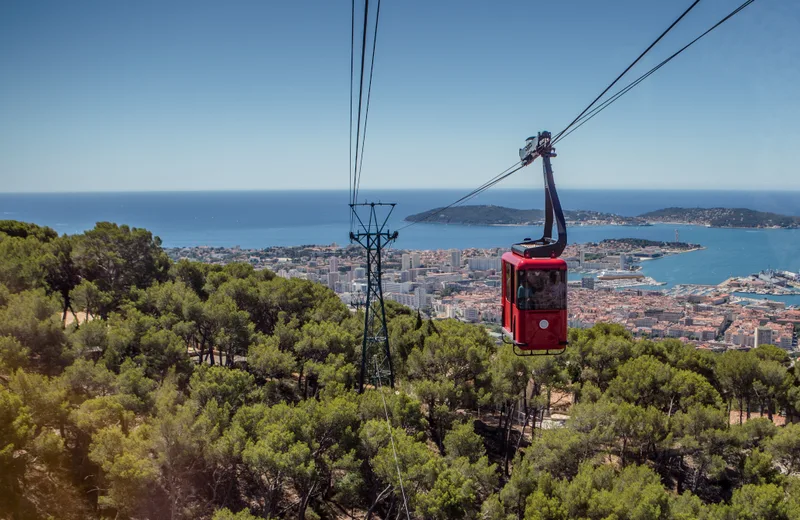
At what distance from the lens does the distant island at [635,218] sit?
7044cm

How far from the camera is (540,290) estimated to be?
7305mm

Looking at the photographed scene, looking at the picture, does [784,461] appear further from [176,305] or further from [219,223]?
[219,223]

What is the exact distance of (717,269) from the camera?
80.8 meters

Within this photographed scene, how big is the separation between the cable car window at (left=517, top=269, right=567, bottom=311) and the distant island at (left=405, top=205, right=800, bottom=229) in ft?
215

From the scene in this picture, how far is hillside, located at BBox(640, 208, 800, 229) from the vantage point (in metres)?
64.5

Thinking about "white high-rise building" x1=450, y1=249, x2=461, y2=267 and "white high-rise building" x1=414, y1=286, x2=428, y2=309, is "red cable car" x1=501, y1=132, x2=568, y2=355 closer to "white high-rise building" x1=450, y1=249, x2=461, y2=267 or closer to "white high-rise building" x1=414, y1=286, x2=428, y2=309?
"white high-rise building" x1=414, y1=286, x2=428, y2=309

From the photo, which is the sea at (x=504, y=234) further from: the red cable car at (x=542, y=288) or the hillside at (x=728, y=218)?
the red cable car at (x=542, y=288)

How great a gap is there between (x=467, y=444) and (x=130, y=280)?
648 inches

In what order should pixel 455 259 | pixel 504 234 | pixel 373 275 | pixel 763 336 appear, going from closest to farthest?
pixel 373 275 → pixel 763 336 → pixel 455 259 → pixel 504 234

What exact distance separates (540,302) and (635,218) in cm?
12430

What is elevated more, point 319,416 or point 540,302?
point 540,302

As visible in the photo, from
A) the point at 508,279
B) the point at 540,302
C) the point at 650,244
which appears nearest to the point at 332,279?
the point at 508,279

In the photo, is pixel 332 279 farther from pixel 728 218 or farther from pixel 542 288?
pixel 728 218

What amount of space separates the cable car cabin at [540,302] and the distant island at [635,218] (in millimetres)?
65620
